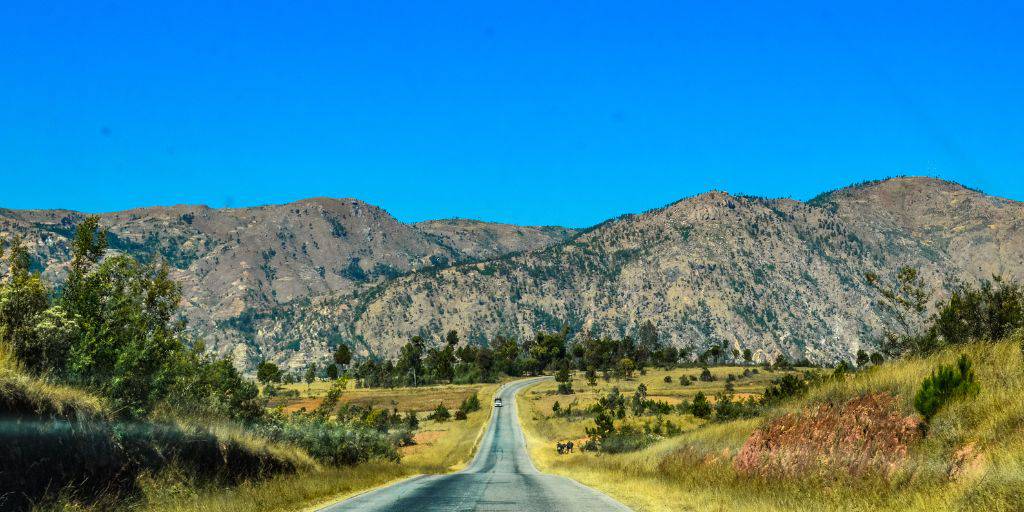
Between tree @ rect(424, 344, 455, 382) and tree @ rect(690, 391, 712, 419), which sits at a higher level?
tree @ rect(424, 344, 455, 382)

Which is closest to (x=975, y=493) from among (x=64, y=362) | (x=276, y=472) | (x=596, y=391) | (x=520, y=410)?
(x=64, y=362)

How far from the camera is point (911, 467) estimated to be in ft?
45.7

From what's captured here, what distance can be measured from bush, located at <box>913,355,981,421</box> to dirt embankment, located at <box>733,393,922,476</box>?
441 millimetres

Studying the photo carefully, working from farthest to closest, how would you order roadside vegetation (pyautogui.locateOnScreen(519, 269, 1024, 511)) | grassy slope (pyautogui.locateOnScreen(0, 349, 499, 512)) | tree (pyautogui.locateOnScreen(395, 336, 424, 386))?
tree (pyautogui.locateOnScreen(395, 336, 424, 386)), roadside vegetation (pyautogui.locateOnScreen(519, 269, 1024, 511)), grassy slope (pyautogui.locateOnScreen(0, 349, 499, 512))

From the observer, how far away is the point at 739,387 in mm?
110688

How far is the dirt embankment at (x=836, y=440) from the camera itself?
15406mm

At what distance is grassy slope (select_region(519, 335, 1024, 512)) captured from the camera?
11.6 metres

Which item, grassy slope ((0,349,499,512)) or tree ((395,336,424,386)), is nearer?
grassy slope ((0,349,499,512))

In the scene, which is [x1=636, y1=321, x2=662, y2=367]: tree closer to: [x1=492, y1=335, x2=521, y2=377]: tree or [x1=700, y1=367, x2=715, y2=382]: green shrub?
[x1=492, y1=335, x2=521, y2=377]: tree

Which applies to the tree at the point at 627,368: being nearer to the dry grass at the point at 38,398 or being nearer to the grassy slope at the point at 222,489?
the grassy slope at the point at 222,489

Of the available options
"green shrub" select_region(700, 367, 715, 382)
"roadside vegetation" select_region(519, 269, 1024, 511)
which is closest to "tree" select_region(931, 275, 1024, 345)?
"roadside vegetation" select_region(519, 269, 1024, 511)

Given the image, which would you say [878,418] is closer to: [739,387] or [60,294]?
[60,294]

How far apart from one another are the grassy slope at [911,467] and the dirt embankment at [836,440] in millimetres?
384

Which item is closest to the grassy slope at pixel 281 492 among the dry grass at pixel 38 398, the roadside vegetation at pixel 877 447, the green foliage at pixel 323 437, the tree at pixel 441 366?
the green foliage at pixel 323 437
